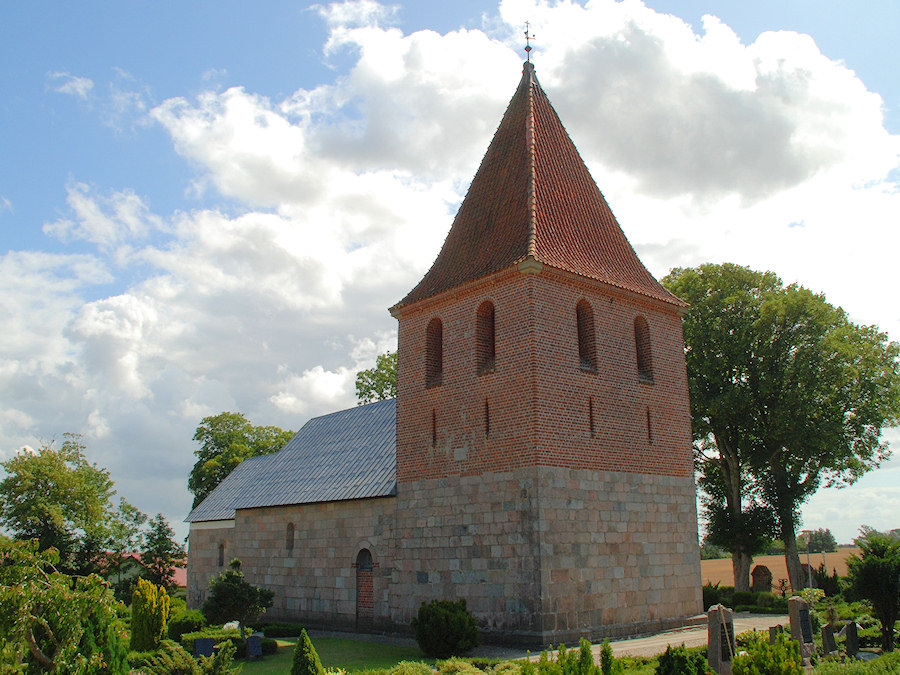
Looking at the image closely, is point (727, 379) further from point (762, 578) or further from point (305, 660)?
point (305, 660)

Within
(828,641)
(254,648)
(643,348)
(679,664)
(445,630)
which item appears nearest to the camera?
(679,664)

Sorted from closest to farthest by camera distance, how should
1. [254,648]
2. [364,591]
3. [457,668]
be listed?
[457,668]
[254,648]
[364,591]

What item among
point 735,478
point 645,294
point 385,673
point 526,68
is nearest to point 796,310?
point 735,478

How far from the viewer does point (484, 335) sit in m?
16.7

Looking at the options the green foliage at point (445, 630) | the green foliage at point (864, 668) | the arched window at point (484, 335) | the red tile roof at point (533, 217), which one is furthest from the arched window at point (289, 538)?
the green foliage at point (864, 668)

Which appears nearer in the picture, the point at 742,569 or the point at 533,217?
the point at 533,217

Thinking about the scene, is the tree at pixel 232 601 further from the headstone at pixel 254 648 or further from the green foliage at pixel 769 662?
the green foliage at pixel 769 662

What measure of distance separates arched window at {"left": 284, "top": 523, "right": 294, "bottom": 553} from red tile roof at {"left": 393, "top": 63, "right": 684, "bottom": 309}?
8.05 meters

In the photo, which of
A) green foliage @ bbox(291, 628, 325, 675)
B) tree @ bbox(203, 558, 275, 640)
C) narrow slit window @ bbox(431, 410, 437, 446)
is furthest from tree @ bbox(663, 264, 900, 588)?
green foliage @ bbox(291, 628, 325, 675)

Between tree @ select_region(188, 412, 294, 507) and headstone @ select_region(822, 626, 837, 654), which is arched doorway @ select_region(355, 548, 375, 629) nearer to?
headstone @ select_region(822, 626, 837, 654)

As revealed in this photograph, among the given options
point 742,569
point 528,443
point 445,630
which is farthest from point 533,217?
point 742,569

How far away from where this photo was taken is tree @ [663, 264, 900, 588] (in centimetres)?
2636

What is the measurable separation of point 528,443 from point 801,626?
5.74 meters

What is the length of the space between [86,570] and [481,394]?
29027 mm
